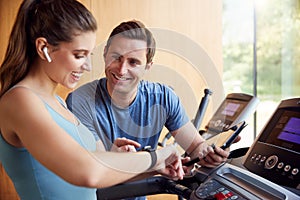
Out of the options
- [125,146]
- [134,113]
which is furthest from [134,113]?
[125,146]

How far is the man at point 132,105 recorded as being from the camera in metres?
1.36

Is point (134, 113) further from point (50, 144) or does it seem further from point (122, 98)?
point (50, 144)

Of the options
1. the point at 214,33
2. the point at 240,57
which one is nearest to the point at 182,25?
the point at 214,33

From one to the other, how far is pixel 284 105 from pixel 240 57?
3.14 m

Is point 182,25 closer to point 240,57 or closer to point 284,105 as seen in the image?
point 240,57

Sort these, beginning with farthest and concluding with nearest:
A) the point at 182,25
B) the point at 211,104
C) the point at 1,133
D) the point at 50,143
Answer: the point at 182,25 < the point at 211,104 < the point at 1,133 < the point at 50,143

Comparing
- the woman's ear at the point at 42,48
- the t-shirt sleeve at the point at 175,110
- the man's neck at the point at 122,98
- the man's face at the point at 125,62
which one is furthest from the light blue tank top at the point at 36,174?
the t-shirt sleeve at the point at 175,110

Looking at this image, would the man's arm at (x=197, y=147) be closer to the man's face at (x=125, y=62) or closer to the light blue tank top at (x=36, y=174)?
the man's face at (x=125, y=62)

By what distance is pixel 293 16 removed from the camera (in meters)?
4.29

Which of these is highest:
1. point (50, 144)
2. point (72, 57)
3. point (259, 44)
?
point (72, 57)

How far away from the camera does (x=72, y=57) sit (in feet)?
3.25

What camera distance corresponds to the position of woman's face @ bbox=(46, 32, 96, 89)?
985 mm

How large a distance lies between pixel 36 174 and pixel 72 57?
0.30 metres

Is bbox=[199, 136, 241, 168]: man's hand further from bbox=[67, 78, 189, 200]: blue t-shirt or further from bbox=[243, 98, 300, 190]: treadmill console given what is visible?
bbox=[67, 78, 189, 200]: blue t-shirt
